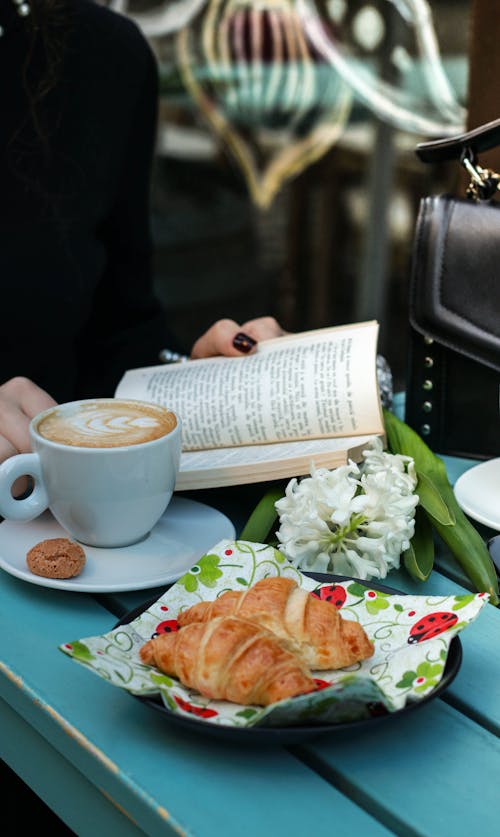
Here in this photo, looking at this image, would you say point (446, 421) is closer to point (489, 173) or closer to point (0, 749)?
point (489, 173)

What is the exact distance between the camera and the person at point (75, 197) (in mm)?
1274

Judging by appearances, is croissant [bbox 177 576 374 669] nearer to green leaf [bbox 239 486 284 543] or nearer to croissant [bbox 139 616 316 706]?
croissant [bbox 139 616 316 706]

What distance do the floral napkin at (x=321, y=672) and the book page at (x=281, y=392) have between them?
24 cm

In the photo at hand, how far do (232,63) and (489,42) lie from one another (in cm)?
125

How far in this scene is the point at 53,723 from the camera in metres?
0.54

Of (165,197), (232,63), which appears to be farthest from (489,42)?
(165,197)

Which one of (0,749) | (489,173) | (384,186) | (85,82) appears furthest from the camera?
(384,186)

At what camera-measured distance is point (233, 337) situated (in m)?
0.94

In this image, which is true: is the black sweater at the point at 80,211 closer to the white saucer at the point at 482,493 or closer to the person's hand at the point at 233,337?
the person's hand at the point at 233,337

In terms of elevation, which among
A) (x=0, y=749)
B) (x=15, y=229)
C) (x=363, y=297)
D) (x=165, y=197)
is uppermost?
(x=15, y=229)

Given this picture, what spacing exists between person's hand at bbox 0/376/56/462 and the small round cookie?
13 cm

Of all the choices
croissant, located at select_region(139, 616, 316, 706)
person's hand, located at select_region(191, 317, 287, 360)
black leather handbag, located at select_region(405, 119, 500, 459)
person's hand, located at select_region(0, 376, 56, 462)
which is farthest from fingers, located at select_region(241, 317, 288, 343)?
croissant, located at select_region(139, 616, 316, 706)

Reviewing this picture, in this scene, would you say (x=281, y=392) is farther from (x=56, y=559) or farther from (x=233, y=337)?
(x=56, y=559)

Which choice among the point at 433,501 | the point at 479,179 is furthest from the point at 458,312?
the point at 433,501
